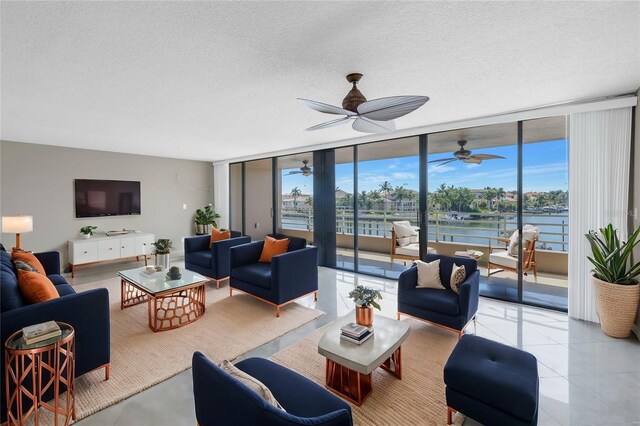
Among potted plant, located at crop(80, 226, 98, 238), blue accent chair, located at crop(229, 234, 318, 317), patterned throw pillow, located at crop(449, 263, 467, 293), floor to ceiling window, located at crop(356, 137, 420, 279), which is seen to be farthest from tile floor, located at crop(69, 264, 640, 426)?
potted plant, located at crop(80, 226, 98, 238)

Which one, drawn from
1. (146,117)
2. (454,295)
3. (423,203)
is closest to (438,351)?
(454,295)

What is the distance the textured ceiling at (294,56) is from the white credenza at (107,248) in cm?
241

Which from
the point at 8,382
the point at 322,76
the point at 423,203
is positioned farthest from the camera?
the point at 423,203

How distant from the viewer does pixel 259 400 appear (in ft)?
3.16

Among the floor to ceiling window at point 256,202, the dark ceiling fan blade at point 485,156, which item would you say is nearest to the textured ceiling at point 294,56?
the dark ceiling fan blade at point 485,156

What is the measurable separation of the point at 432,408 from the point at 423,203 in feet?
10.1

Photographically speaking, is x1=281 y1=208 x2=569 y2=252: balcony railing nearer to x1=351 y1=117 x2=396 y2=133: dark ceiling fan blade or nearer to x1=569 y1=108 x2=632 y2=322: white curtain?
x1=569 y1=108 x2=632 y2=322: white curtain

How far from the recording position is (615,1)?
1.61m

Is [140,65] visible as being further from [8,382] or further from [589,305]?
[589,305]

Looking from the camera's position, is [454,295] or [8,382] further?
[454,295]

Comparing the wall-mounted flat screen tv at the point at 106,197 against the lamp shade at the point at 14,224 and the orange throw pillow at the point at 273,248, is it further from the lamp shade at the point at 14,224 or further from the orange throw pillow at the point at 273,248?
the orange throw pillow at the point at 273,248

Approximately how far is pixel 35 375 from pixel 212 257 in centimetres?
279

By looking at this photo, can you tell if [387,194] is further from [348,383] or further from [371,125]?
[348,383]

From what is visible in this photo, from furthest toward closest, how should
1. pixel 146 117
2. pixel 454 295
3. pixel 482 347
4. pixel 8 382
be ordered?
pixel 146 117 < pixel 454 295 < pixel 482 347 < pixel 8 382
